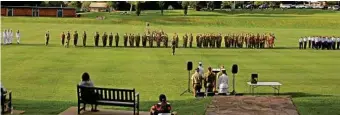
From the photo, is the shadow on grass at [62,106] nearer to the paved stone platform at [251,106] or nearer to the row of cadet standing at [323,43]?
the paved stone platform at [251,106]

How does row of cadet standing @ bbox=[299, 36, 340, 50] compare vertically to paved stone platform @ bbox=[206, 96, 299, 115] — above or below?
above

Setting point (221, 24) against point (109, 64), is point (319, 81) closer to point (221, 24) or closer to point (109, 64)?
point (109, 64)

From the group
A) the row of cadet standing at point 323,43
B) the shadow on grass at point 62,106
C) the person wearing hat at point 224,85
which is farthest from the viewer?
the row of cadet standing at point 323,43

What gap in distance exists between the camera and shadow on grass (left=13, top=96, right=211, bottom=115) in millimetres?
14950

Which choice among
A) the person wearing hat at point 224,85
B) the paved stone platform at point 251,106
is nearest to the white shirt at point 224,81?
the person wearing hat at point 224,85

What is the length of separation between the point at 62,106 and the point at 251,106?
211 inches

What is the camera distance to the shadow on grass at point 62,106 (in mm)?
14950

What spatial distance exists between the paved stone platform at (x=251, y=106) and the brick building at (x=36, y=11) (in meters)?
88.2

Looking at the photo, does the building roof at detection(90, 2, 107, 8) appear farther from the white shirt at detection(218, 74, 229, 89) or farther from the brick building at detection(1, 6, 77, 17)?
the white shirt at detection(218, 74, 229, 89)

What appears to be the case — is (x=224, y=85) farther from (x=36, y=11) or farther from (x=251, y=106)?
(x=36, y=11)

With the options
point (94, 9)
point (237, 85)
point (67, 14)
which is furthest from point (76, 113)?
point (94, 9)

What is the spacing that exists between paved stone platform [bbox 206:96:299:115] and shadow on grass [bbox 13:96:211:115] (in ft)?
1.08

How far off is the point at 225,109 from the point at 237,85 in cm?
725

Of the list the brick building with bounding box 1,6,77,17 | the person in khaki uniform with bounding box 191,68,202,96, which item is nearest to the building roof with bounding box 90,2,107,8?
the brick building with bounding box 1,6,77,17
